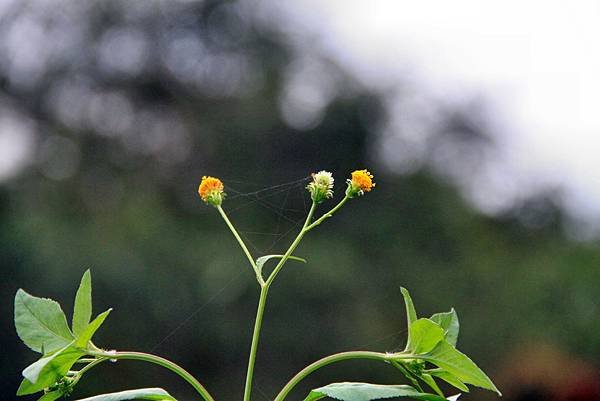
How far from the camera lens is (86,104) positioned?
8.44 m

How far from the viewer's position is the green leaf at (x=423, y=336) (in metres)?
0.77

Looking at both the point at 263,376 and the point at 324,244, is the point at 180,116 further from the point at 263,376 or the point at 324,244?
the point at 263,376

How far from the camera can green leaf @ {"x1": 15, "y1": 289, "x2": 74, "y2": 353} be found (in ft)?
2.58

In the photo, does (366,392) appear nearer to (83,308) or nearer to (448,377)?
(448,377)

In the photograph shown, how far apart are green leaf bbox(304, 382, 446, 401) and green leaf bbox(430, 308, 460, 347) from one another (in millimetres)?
90

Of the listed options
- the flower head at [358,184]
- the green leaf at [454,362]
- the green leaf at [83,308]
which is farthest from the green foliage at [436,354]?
the green leaf at [83,308]

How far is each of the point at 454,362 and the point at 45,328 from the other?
13.9 inches

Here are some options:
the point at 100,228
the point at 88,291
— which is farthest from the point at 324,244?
A: the point at 88,291

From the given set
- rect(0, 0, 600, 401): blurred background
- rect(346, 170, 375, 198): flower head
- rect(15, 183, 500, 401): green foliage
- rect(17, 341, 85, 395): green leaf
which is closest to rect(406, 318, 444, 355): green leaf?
rect(15, 183, 500, 401): green foliage

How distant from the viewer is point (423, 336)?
777mm

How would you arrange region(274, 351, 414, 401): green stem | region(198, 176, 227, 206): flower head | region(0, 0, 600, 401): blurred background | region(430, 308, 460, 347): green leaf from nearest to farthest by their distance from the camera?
region(274, 351, 414, 401): green stem
region(430, 308, 460, 347): green leaf
region(198, 176, 227, 206): flower head
region(0, 0, 600, 401): blurred background

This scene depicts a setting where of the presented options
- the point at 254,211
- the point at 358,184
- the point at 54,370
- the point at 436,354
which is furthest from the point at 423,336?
the point at 254,211

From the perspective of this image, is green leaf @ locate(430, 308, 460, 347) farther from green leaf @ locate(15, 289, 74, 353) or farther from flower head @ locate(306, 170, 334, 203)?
green leaf @ locate(15, 289, 74, 353)

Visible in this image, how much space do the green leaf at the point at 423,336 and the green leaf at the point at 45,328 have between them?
29 cm
